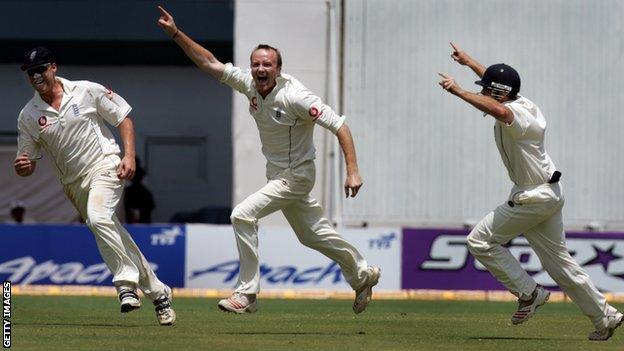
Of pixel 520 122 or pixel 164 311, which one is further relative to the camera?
pixel 164 311

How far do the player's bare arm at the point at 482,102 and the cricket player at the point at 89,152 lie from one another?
2.05 meters

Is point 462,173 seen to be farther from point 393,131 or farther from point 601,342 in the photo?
point 601,342

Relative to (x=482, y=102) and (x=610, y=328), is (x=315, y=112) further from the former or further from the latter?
(x=610, y=328)

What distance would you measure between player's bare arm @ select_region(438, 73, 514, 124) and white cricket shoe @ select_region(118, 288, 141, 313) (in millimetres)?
2255

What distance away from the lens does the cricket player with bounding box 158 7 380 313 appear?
9.60m

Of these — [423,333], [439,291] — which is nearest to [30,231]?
[439,291]

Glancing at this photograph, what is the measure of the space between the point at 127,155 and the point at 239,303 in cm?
115

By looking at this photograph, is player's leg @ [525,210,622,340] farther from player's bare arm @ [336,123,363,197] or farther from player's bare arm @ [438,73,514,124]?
player's bare arm @ [336,123,363,197]

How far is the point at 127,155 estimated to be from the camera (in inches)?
380

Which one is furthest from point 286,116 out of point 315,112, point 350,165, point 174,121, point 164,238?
point 174,121

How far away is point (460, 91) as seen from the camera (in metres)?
8.96

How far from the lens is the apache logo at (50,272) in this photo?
1559 cm

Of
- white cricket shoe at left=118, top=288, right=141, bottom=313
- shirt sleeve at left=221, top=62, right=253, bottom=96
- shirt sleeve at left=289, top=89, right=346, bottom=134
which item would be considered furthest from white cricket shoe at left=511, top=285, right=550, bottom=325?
white cricket shoe at left=118, top=288, right=141, bottom=313

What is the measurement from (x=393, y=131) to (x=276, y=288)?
2839 mm
